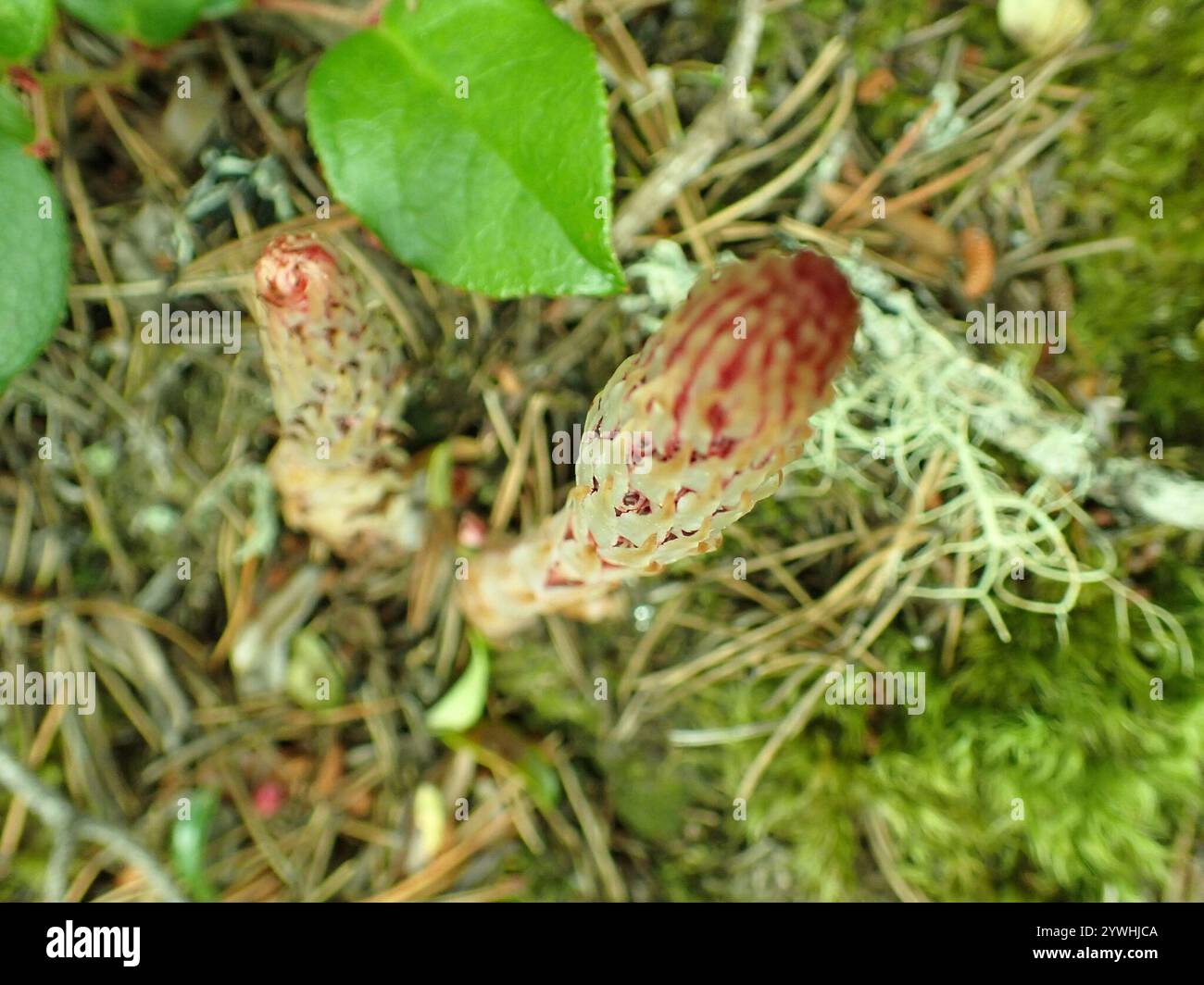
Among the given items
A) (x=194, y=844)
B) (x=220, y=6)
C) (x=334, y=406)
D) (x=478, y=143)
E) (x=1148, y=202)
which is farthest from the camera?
(x=194, y=844)

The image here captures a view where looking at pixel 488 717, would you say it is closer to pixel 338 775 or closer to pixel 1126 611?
pixel 338 775

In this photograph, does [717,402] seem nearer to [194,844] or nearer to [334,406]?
[334,406]

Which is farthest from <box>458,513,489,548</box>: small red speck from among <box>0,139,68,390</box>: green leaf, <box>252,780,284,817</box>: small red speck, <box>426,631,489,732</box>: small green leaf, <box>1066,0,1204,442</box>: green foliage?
<box>1066,0,1204,442</box>: green foliage

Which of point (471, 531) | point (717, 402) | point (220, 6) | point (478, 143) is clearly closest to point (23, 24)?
point (220, 6)

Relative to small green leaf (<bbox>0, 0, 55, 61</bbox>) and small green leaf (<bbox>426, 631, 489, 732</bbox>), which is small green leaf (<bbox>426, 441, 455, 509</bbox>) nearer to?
small green leaf (<bbox>426, 631, 489, 732</bbox>)

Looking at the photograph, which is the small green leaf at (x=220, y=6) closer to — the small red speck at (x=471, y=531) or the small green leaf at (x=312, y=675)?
the small red speck at (x=471, y=531)
